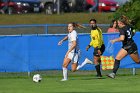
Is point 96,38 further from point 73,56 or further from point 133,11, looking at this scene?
point 133,11

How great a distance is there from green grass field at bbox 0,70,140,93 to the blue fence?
19.7 inches

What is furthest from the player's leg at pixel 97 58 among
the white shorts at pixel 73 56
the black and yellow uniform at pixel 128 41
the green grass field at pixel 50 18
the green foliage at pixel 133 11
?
the green grass field at pixel 50 18

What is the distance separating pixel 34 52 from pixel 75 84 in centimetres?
383

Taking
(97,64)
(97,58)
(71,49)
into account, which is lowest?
(97,64)

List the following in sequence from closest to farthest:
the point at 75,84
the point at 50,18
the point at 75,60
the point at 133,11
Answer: the point at 75,84 → the point at 75,60 → the point at 133,11 → the point at 50,18

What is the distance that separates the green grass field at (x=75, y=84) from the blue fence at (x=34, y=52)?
50 centimetres

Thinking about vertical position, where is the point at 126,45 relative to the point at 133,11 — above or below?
above

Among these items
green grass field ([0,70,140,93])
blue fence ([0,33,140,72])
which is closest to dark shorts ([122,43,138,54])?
green grass field ([0,70,140,93])

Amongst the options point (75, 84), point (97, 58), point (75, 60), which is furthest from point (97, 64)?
point (75, 84)

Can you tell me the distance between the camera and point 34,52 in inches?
870

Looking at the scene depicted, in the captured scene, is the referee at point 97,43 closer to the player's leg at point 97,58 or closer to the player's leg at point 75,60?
the player's leg at point 97,58

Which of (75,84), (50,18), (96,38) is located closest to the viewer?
(75,84)

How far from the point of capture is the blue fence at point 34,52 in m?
22.0

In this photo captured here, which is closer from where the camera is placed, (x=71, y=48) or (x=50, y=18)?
(x=71, y=48)
